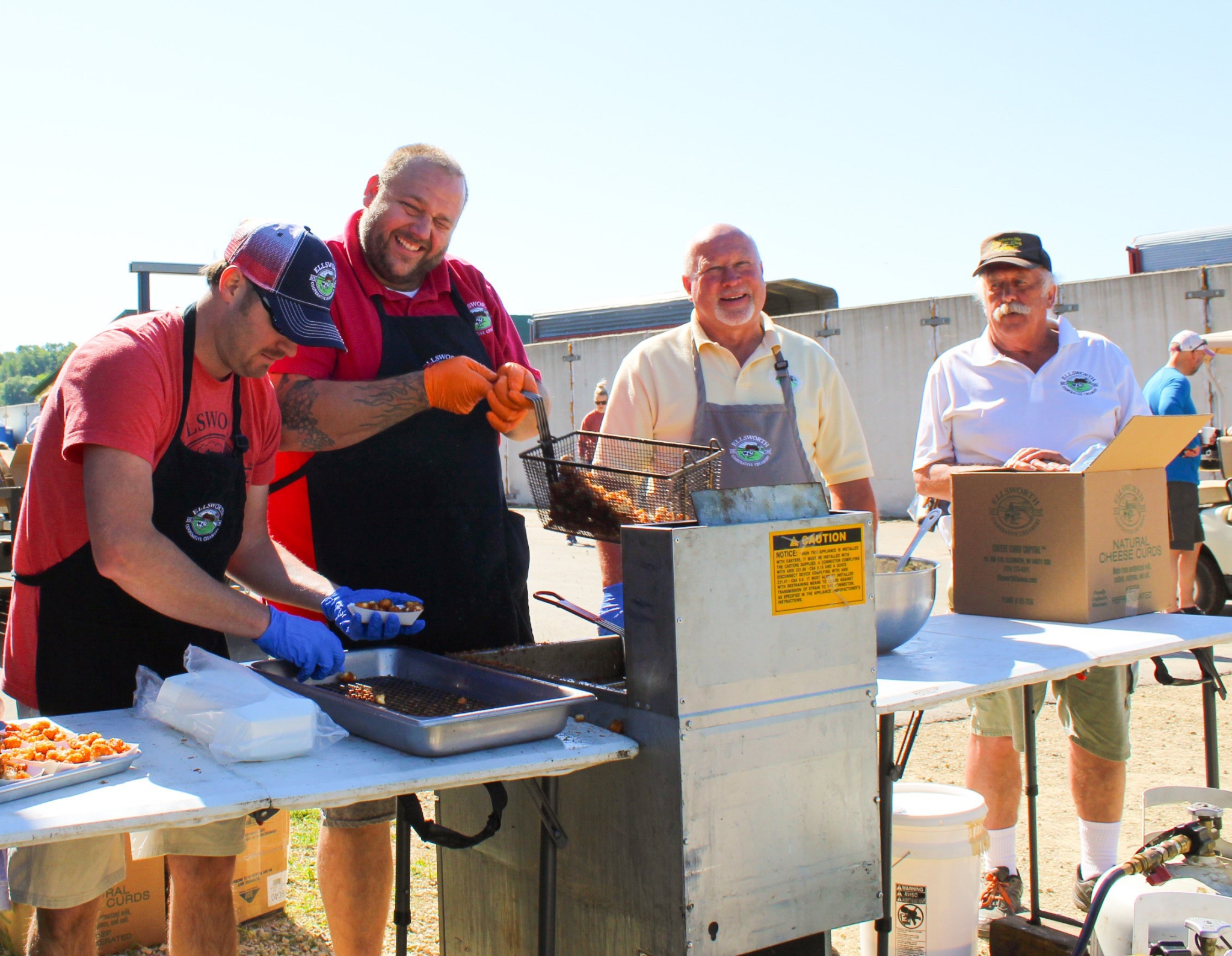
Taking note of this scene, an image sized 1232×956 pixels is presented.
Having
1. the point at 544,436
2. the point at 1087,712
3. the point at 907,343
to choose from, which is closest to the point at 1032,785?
the point at 1087,712

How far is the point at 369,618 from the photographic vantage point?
197 cm

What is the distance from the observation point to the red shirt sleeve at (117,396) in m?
1.77

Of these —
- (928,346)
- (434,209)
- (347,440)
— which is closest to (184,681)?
(347,440)

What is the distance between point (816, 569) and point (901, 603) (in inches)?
24.3

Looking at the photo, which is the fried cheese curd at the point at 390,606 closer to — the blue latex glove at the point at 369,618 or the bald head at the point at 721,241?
the blue latex glove at the point at 369,618

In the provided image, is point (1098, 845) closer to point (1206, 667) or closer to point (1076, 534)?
point (1206, 667)

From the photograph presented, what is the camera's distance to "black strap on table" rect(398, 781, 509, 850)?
165cm

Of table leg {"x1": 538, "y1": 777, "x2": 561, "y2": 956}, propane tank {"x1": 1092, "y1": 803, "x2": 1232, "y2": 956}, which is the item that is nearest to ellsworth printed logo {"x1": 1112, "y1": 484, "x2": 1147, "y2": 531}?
propane tank {"x1": 1092, "y1": 803, "x2": 1232, "y2": 956}

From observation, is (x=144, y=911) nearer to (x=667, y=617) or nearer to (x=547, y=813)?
(x=547, y=813)

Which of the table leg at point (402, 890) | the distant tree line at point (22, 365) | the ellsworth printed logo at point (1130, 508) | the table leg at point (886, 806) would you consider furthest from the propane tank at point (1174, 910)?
the distant tree line at point (22, 365)

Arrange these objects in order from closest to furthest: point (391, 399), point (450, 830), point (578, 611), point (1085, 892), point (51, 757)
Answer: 1. point (51, 757)
2. point (450, 830)
3. point (578, 611)
4. point (391, 399)
5. point (1085, 892)

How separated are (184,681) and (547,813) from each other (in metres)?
0.64

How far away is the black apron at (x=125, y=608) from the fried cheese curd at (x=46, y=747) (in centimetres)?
35

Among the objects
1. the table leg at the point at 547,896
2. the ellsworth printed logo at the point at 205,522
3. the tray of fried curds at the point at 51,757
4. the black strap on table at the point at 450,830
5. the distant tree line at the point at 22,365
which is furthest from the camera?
the distant tree line at the point at 22,365
